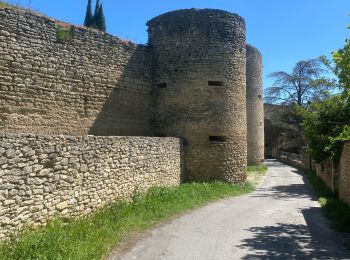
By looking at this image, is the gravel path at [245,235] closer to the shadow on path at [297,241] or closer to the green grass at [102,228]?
the shadow on path at [297,241]

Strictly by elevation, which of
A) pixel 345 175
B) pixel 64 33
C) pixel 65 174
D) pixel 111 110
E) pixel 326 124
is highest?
pixel 64 33

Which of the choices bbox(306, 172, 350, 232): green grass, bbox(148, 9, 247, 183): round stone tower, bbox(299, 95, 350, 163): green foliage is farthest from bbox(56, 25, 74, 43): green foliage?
bbox(299, 95, 350, 163): green foliage

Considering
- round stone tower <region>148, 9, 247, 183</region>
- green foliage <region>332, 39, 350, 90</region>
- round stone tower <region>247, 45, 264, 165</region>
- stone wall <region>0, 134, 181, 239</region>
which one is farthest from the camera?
round stone tower <region>247, 45, 264, 165</region>

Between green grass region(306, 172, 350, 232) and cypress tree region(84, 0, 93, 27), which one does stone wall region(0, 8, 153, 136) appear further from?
cypress tree region(84, 0, 93, 27)

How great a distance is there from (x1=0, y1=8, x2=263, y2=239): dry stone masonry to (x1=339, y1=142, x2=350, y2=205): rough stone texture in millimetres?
4490

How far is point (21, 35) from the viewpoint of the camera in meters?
11.4

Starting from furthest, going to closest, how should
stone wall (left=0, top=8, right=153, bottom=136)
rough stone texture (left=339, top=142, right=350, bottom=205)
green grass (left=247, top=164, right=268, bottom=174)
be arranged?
green grass (left=247, top=164, right=268, bottom=174)
rough stone texture (left=339, top=142, right=350, bottom=205)
stone wall (left=0, top=8, right=153, bottom=136)

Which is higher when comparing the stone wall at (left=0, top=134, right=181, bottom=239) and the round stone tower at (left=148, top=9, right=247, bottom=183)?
the round stone tower at (left=148, top=9, right=247, bottom=183)

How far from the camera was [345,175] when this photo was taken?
12016 millimetres

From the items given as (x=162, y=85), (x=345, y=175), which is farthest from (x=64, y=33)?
(x=345, y=175)

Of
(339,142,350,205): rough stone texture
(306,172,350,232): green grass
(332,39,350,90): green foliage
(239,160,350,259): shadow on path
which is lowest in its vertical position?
(239,160,350,259): shadow on path

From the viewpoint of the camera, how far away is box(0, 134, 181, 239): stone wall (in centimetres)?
661

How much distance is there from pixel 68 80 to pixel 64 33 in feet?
4.95

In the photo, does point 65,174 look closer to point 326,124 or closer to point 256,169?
point 326,124
